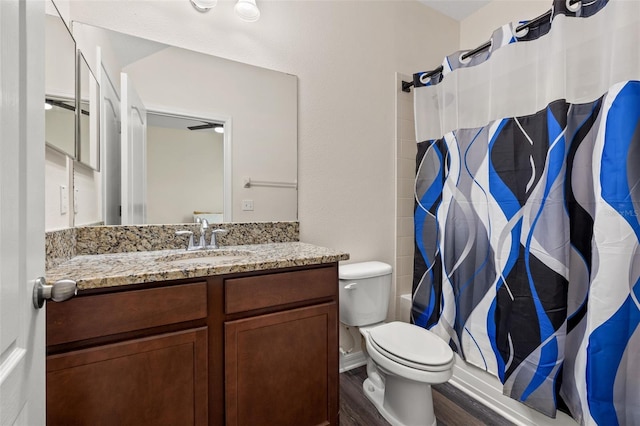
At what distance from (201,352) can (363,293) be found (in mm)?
991

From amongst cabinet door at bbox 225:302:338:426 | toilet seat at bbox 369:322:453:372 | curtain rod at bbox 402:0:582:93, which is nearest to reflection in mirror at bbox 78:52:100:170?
cabinet door at bbox 225:302:338:426

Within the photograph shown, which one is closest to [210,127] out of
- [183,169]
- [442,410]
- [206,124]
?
[206,124]

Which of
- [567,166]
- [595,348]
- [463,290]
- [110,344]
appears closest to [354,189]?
[463,290]

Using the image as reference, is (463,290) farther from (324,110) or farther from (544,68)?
(324,110)

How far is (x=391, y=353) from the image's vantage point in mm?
1453

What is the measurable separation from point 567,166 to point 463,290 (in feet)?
2.74

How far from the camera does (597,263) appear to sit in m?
1.21

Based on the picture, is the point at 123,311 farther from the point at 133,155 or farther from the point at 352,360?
the point at 352,360

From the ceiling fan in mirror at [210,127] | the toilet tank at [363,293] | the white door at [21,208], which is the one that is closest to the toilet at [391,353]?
the toilet tank at [363,293]

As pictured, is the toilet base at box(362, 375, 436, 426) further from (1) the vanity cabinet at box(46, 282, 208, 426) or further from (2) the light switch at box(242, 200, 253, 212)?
(2) the light switch at box(242, 200, 253, 212)

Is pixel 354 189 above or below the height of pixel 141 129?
below

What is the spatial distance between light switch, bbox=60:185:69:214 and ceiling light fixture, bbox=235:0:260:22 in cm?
116

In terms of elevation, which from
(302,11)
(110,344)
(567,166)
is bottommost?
(110,344)

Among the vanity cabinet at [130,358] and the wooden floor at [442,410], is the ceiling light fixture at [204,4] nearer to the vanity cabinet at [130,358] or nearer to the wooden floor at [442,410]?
the vanity cabinet at [130,358]
